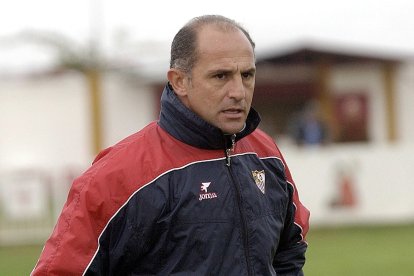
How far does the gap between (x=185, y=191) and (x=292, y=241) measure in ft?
2.42

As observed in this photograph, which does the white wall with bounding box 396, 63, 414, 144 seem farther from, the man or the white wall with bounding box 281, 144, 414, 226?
the man

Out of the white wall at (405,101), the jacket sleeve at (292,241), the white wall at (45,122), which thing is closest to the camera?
the jacket sleeve at (292,241)

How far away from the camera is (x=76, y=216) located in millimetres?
4328

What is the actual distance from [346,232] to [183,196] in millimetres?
13667

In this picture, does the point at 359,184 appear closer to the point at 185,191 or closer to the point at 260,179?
the point at 260,179

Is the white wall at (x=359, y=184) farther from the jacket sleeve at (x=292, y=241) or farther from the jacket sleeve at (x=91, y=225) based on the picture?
the jacket sleeve at (x=91, y=225)

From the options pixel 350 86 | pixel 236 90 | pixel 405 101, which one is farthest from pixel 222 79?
pixel 405 101

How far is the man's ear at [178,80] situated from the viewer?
177 inches

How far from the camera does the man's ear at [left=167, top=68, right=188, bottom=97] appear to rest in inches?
177

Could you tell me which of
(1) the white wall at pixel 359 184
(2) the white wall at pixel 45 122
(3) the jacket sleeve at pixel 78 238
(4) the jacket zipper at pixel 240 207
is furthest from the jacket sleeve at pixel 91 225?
(2) the white wall at pixel 45 122

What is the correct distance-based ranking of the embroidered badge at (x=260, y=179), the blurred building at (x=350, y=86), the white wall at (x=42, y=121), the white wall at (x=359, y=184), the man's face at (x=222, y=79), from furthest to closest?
the white wall at (x=42, y=121)
the blurred building at (x=350, y=86)
the white wall at (x=359, y=184)
the embroidered badge at (x=260, y=179)
the man's face at (x=222, y=79)

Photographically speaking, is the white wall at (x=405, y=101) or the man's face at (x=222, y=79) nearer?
the man's face at (x=222, y=79)

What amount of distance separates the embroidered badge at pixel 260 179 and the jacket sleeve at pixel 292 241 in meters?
0.22

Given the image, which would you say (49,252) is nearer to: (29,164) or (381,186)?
(381,186)
